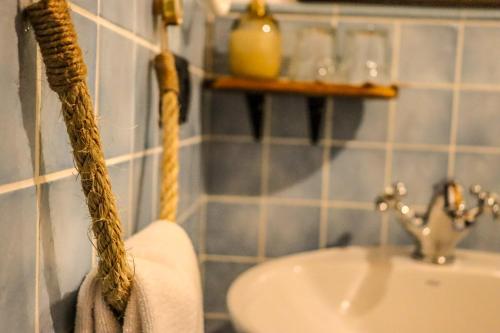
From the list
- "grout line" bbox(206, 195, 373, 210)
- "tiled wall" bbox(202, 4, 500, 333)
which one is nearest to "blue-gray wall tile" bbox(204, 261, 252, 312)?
"tiled wall" bbox(202, 4, 500, 333)

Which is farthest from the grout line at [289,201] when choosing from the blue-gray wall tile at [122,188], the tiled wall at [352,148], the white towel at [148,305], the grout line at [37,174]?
the grout line at [37,174]

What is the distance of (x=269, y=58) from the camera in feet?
3.30

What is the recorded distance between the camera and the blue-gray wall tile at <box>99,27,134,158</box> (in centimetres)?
53

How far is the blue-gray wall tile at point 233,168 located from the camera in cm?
113

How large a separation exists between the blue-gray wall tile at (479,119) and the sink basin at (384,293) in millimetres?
217

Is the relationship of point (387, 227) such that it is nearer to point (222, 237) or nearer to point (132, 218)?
point (222, 237)

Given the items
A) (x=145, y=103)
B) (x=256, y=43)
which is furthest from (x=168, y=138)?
(x=256, y=43)

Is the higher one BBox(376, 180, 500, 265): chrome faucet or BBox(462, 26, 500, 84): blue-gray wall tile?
BBox(462, 26, 500, 84): blue-gray wall tile

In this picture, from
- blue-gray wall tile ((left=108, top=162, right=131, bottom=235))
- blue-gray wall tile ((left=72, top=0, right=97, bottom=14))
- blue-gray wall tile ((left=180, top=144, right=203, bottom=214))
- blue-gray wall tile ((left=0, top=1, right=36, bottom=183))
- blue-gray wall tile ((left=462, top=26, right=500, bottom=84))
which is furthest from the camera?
blue-gray wall tile ((left=462, top=26, right=500, bottom=84))

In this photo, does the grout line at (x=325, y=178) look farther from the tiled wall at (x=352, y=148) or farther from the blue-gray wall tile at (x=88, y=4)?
the blue-gray wall tile at (x=88, y=4)

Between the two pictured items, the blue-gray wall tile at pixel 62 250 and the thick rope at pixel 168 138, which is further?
the thick rope at pixel 168 138

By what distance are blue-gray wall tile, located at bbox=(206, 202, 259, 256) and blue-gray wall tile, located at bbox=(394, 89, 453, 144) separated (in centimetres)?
32

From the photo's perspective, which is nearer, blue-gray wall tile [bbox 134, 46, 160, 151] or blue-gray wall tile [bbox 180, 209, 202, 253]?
blue-gray wall tile [bbox 134, 46, 160, 151]

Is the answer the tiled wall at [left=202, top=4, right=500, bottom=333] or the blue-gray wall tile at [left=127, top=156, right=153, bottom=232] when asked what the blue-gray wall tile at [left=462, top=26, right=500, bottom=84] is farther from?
the blue-gray wall tile at [left=127, top=156, right=153, bottom=232]
